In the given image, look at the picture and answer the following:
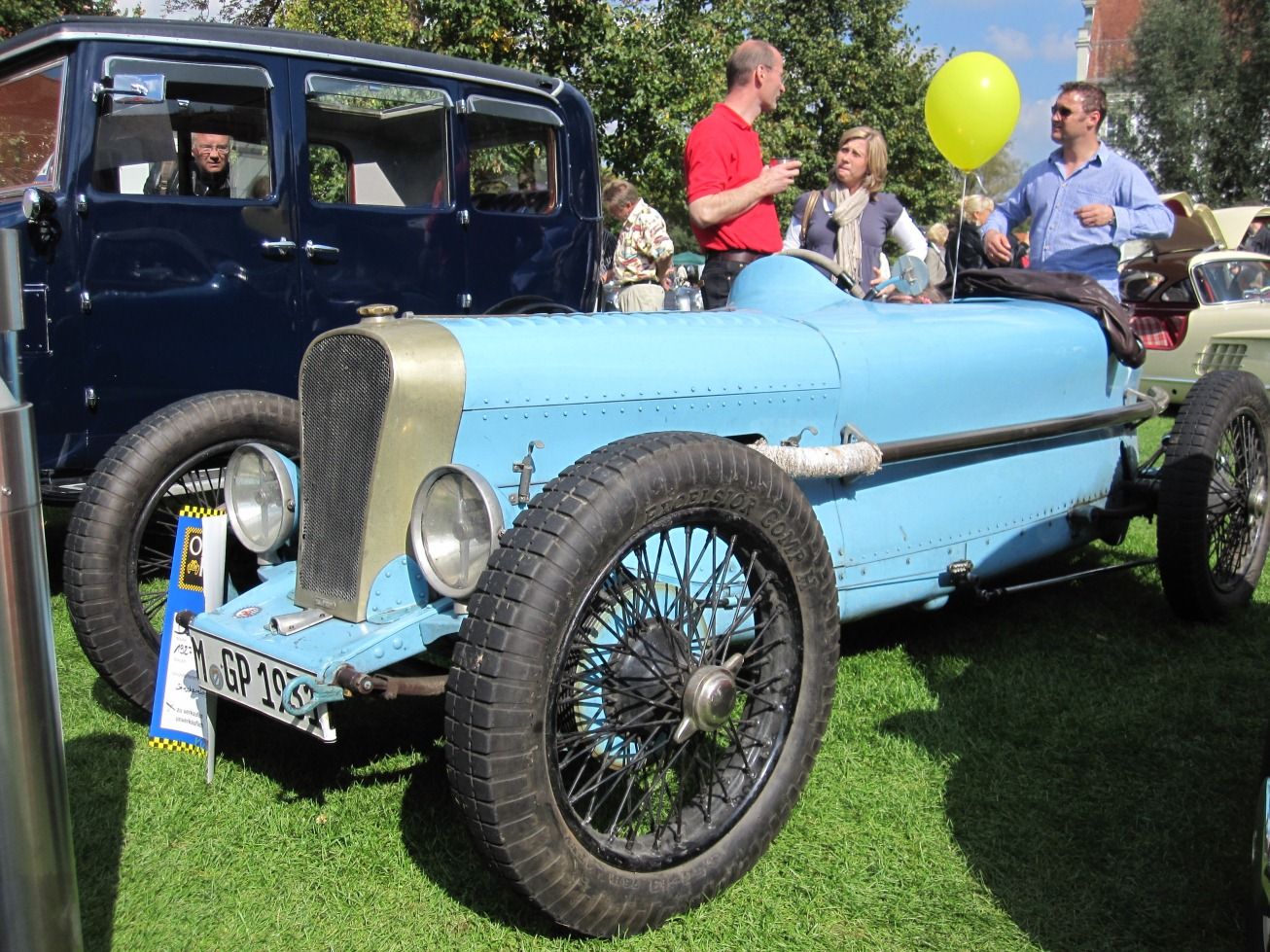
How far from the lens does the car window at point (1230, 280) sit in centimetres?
1032

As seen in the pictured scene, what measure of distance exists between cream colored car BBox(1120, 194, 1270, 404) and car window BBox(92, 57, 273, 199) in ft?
25.2

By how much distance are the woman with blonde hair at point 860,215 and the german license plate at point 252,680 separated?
328 cm

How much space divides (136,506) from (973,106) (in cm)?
509

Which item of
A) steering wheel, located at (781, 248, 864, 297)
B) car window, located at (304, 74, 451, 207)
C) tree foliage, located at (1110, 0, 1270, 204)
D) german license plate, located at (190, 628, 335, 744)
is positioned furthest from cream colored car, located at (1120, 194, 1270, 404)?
tree foliage, located at (1110, 0, 1270, 204)

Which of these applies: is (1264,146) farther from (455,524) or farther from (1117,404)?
(455,524)

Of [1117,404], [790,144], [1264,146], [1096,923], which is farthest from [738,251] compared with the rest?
[1264,146]

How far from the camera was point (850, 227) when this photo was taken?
4.96 m

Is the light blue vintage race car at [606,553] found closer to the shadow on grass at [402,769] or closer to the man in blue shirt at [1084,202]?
the shadow on grass at [402,769]

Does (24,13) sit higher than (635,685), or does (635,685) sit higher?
(24,13)

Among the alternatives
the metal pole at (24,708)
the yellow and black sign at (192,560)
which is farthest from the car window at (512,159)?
the metal pole at (24,708)

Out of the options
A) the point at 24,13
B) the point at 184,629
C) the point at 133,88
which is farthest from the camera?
the point at 24,13

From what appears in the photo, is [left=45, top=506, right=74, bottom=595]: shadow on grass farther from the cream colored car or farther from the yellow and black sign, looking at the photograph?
the cream colored car

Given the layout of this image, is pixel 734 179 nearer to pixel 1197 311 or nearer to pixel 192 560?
pixel 192 560

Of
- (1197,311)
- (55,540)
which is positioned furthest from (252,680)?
(1197,311)
